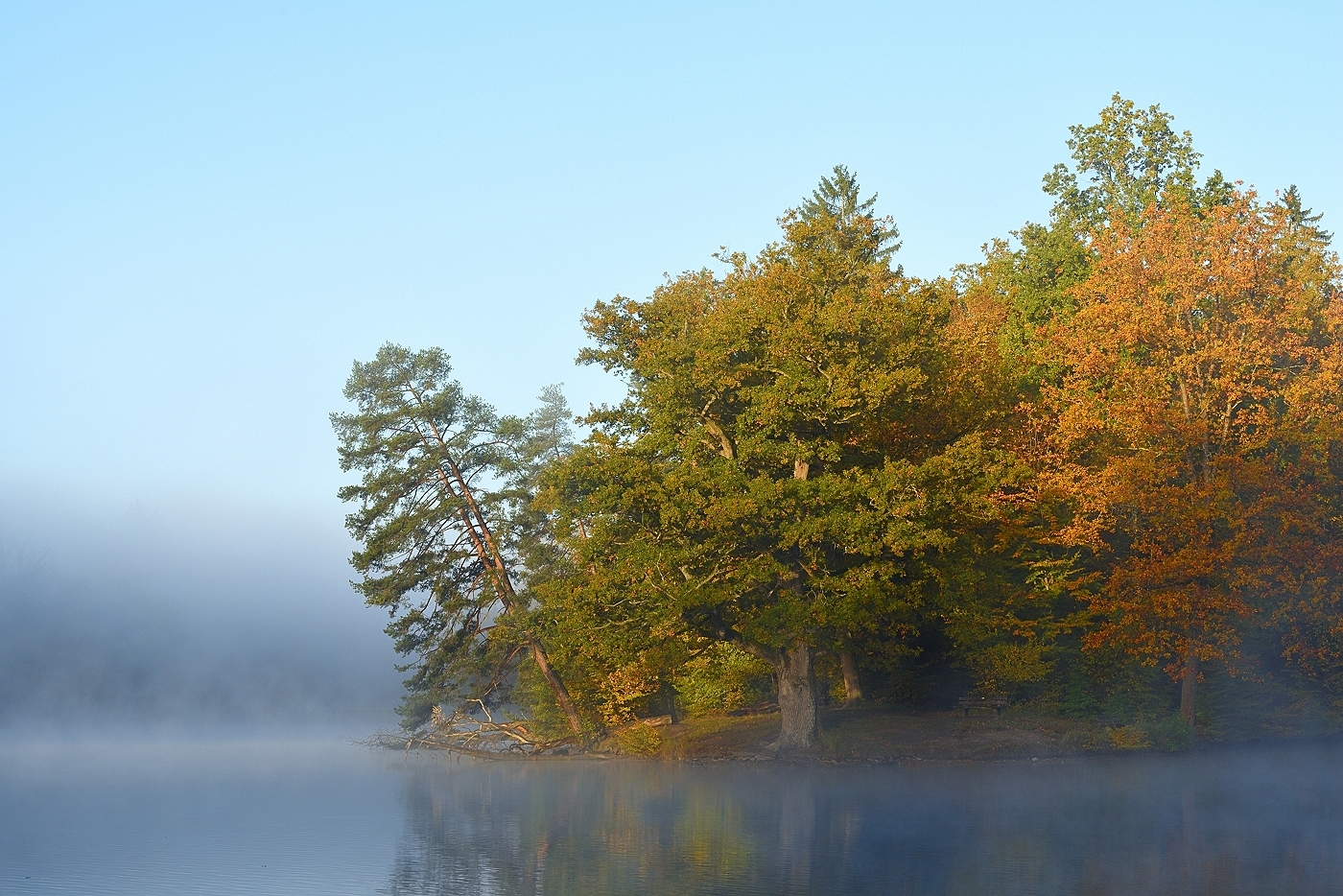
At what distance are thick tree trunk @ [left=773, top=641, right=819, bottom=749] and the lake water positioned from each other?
10.0 ft

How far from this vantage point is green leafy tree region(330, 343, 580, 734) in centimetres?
4012

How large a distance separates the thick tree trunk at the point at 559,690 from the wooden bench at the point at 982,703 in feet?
42.0

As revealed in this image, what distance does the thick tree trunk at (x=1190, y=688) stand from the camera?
34.2 m

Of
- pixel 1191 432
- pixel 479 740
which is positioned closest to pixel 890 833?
pixel 1191 432

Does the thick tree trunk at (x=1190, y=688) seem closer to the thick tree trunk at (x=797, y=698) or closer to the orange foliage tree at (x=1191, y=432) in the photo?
the orange foliage tree at (x=1191, y=432)

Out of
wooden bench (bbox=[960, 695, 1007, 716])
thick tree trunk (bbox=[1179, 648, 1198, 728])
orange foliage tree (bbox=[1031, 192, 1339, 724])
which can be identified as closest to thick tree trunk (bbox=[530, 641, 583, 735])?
wooden bench (bbox=[960, 695, 1007, 716])

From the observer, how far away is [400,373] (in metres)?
41.5

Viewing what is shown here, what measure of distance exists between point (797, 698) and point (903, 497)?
702 centimetres

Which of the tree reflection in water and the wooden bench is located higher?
the wooden bench

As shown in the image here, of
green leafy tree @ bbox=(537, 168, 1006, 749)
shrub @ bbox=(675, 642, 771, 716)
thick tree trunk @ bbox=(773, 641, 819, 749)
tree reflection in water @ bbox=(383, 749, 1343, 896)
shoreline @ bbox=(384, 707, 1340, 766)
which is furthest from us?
shrub @ bbox=(675, 642, 771, 716)

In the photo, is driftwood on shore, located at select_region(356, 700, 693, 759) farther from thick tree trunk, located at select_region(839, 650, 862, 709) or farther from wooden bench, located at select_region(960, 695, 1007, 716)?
wooden bench, located at select_region(960, 695, 1007, 716)

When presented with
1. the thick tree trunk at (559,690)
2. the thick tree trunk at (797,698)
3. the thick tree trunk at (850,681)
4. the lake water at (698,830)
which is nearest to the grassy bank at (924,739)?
the thick tree trunk at (797,698)

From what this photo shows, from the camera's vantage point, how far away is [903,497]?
30.9m

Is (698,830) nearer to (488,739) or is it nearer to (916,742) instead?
(916,742)
